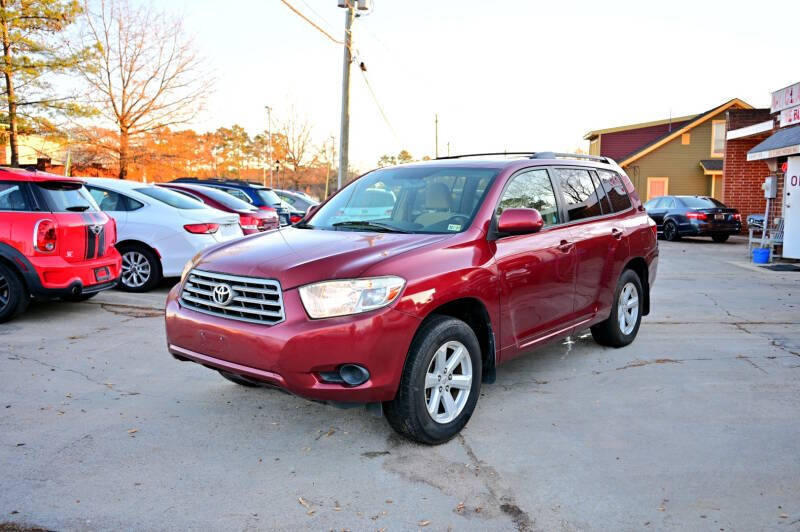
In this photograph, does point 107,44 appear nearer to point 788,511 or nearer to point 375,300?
point 375,300

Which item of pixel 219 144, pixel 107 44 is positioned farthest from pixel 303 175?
pixel 107 44

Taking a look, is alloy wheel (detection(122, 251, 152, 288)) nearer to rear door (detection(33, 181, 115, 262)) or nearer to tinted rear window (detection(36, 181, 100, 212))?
rear door (detection(33, 181, 115, 262))

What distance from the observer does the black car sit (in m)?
19.8

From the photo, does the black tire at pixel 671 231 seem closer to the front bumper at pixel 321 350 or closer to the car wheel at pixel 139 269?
the car wheel at pixel 139 269

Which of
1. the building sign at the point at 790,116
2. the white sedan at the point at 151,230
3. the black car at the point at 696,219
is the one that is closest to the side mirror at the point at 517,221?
the white sedan at the point at 151,230

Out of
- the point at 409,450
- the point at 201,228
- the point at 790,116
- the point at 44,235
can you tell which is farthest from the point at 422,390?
the point at 790,116

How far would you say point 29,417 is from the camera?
171 inches

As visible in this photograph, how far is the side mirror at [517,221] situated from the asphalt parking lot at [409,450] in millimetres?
1266

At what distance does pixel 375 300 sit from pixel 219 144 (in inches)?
3006

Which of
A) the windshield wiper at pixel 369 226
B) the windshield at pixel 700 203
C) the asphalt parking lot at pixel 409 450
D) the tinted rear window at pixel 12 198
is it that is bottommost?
the asphalt parking lot at pixel 409 450

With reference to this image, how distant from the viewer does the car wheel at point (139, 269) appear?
30.0 ft

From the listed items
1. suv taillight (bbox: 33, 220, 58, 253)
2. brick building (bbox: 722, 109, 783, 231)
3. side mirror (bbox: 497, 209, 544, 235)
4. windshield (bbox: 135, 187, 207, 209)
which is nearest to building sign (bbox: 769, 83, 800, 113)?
brick building (bbox: 722, 109, 783, 231)

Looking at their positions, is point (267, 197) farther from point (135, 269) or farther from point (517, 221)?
point (517, 221)

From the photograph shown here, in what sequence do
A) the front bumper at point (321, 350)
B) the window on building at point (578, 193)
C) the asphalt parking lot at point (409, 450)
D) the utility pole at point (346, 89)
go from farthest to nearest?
the utility pole at point (346, 89)
the window on building at point (578, 193)
the front bumper at point (321, 350)
the asphalt parking lot at point (409, 450)
